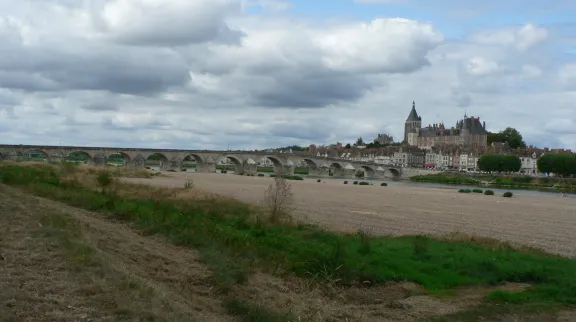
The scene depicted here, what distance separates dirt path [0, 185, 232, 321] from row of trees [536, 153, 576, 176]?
11986 centimetres

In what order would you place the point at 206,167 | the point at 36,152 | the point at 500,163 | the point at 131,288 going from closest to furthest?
the point at 131,288, the point at 36,152, the point at 206,167, the point at 500,163

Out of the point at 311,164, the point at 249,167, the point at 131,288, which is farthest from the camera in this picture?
the point at 311,164

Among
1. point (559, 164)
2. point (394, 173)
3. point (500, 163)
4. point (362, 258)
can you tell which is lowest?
point (362, 258)

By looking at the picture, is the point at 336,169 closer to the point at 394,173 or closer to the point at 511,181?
the point at 394,173

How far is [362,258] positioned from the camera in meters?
13.3

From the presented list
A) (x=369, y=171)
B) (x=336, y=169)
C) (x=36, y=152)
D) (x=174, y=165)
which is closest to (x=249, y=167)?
(x=174, y=165)

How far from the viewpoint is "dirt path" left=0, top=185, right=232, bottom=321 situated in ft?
20.5

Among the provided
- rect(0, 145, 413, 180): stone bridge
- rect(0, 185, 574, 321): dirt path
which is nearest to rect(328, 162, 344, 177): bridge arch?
rect(0, 145, 413, 180): stone bridge

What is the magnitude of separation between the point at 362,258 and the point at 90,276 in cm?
718

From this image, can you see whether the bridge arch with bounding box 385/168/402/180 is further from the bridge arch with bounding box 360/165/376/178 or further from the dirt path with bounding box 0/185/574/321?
the dirt path with bounding box 0/185/574/321

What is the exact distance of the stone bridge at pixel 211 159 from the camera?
302ft

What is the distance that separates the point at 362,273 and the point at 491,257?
3.86m

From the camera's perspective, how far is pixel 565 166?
118250 mm

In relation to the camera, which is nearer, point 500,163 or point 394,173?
point 500,163
